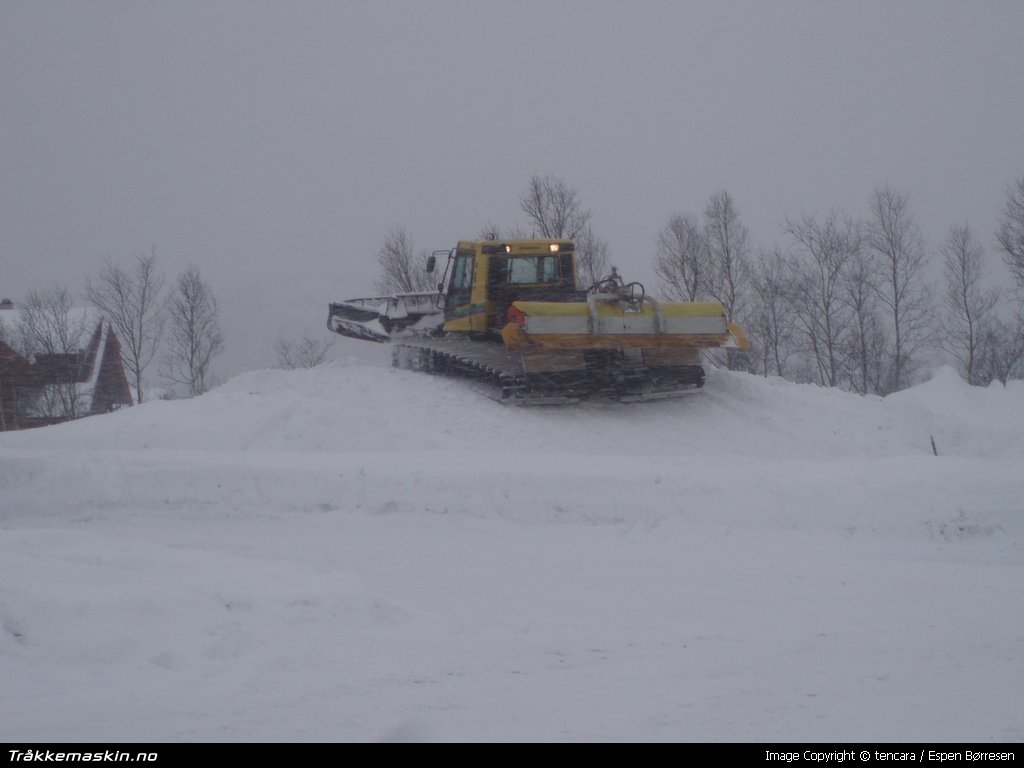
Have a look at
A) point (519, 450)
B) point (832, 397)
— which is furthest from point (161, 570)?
point (832, 397)

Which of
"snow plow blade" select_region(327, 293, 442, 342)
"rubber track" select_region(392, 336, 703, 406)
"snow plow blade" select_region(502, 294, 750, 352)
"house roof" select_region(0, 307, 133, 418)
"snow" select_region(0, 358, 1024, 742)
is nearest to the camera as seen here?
"snow" select_region(0, 358, 1024, 742)

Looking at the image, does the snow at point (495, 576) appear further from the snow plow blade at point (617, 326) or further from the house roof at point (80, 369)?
the house roof at point (80, 369)

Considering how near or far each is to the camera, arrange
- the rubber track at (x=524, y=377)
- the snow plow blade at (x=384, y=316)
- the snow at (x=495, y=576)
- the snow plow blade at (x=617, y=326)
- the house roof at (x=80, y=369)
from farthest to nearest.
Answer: the house roof at (x=80, y=369), the snow plow blade at (x=384, y=316), the rubber track at (x=524, y=377), the snow plow blade at (x=617, y=326), the snow at (x=495, y=576)

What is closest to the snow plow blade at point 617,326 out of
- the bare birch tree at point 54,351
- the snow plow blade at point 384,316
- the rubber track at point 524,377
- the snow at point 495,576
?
the rubber track at point 524,377

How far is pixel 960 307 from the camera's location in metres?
29.6

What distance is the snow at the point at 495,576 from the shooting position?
5.14 meters

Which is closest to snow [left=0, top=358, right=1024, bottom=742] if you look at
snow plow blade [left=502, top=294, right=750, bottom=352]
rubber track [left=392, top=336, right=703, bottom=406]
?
rubber track [left=392, top=336, right=703, bottom=406]

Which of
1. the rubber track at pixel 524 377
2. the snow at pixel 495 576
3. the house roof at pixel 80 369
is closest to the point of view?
the snow at pixel 495 576

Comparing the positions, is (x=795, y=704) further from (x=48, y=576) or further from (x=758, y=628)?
(x=48, y=576)

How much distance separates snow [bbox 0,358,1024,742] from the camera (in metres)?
5.14

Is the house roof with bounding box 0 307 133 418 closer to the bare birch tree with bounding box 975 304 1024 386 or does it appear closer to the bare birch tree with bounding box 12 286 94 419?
the bare birch tree with bounding box 12 286 94 419

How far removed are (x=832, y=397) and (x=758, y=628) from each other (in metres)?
12.3

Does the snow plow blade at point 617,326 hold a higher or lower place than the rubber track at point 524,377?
higher

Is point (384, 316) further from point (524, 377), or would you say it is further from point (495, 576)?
point (495, 576)
